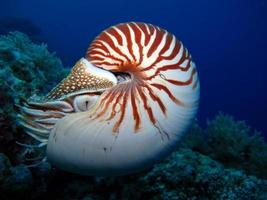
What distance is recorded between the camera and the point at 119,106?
1986 mm

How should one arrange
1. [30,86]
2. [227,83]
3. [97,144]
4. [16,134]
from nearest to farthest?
[97,144] → [16,134] → [30,86] → [227,83]

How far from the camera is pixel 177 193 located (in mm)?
3479

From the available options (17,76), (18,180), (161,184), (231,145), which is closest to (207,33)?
(231,145)

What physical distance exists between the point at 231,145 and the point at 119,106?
13.4 ft

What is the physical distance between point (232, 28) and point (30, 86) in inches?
2009

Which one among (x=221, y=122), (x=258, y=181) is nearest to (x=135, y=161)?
(x=258, y=181)

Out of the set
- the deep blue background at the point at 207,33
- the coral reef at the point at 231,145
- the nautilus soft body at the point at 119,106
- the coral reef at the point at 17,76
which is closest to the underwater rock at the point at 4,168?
the coral reef at the point at 17,76

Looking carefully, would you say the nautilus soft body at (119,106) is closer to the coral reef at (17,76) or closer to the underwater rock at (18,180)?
the coral reef at (17,76)

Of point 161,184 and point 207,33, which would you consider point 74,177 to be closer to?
point 161,184

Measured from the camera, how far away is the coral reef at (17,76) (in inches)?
115

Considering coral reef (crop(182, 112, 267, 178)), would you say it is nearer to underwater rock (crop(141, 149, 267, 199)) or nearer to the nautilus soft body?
underwater rock (crop(141, 149, 267, 199))

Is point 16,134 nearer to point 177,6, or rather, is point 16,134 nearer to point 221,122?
point 221,122

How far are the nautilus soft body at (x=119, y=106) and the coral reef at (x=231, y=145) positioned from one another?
3.36 m

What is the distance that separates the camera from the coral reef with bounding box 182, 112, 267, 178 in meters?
5.34
